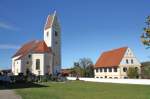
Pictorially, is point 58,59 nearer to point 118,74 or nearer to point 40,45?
point 40,45

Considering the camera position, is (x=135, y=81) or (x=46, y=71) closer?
(x=135, y=81)

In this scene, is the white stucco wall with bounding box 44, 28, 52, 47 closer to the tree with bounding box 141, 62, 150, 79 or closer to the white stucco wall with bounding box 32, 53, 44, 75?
the white stucco wall with bounding box 32, 53, 44, 75

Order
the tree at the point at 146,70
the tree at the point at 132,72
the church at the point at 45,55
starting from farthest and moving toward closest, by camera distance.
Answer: the church at the point at 45,55, the tree at the point at 132,72, the tree at the point at 146,70

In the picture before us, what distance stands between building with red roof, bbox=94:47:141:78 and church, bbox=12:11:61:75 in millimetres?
15359

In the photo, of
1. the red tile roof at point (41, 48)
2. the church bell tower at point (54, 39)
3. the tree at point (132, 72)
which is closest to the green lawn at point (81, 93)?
the tree at point (132, 72)

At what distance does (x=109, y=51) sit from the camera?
107 m

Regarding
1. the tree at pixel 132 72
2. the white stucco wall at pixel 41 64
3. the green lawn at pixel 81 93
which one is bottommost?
the green lawn at pixel 81 93

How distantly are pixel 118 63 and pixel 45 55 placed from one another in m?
21.7

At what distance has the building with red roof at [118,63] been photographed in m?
93.8

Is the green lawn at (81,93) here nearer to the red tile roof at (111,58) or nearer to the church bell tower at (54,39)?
the church bell tower at (54,39)

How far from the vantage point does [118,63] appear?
94125 millimetres

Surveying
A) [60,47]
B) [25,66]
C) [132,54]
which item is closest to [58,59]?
[60,47]

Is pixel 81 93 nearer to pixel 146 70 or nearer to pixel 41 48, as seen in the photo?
pixel 146 70

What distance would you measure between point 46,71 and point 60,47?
33.1 feet
